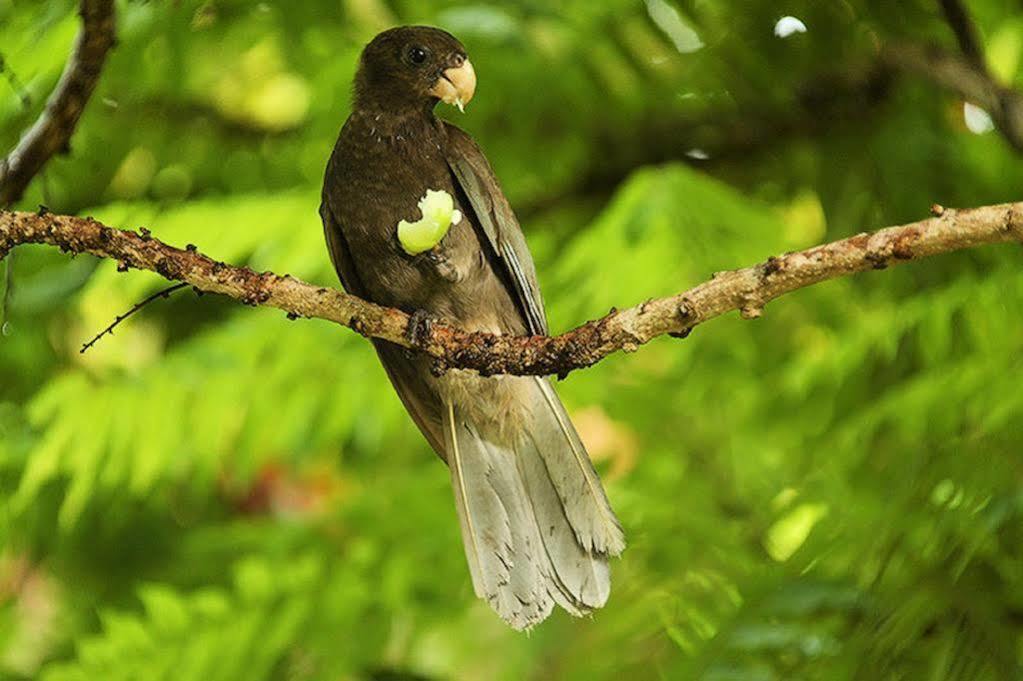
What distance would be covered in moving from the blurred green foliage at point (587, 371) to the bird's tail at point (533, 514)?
48 centimetres

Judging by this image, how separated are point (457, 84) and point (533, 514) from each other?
0.61 metres

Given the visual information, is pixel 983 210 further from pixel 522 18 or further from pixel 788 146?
pixel 788 146

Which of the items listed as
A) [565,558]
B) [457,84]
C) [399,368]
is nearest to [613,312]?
[565,558]

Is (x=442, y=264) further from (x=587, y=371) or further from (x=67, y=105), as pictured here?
(x=587, y=371)

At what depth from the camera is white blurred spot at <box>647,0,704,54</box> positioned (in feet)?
9.52

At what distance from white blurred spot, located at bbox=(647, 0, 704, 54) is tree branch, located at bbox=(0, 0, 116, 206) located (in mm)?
1521

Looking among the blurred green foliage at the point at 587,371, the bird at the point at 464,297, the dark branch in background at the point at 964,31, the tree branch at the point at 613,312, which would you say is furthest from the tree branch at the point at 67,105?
the dark branch in background at the point at 964,31

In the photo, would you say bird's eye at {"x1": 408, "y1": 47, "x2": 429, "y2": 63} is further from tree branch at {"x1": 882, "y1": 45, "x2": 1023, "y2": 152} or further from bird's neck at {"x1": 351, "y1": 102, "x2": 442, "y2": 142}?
tree branch at {"x1": 882, "y1": 45, "x2": 1023, "y2": 152}

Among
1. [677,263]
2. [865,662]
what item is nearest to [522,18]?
[677,263]

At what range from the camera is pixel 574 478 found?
5.91ft

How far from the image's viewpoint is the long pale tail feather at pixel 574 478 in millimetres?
1705

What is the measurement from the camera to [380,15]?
3312mm

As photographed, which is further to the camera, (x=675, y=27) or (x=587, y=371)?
(x=587, y=371)

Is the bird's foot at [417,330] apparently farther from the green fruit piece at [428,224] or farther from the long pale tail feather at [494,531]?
the long pale tail feather at [494,531]
